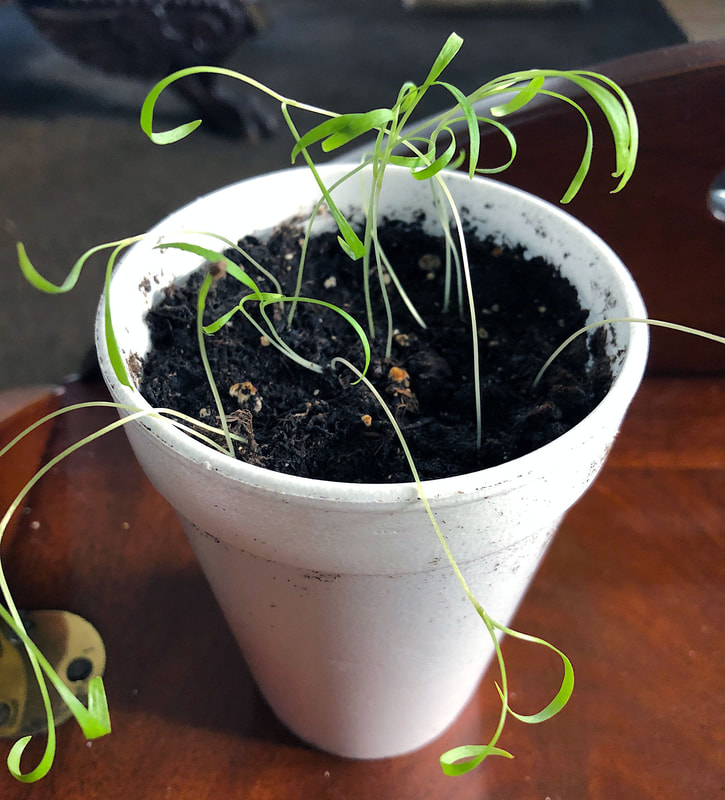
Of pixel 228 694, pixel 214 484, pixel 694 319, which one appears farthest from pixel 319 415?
pixel 694 319

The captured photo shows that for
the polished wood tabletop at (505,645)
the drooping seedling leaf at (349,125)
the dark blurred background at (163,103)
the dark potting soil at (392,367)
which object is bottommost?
the dark blurred background at (163,103)

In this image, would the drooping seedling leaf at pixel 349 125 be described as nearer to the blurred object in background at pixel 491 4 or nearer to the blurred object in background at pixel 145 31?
the blurred object in background at pixel 145 31

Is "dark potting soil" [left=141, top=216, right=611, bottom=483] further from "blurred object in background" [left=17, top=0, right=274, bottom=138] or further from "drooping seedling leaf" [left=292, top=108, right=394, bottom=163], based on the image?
"blurred object in background" [left=17, top=0, right=274, bottom=138]

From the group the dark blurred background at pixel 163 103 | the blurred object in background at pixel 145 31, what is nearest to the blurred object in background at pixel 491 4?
the dark blurred background at pixel 163 103

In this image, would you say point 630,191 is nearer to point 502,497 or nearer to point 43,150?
point 502,497

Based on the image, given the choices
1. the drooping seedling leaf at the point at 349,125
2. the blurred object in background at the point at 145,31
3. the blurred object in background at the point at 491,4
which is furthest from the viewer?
the blurred object in background at the point at 491,4

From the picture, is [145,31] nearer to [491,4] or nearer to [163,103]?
[163,103]

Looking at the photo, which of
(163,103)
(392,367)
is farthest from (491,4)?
(392,367)
